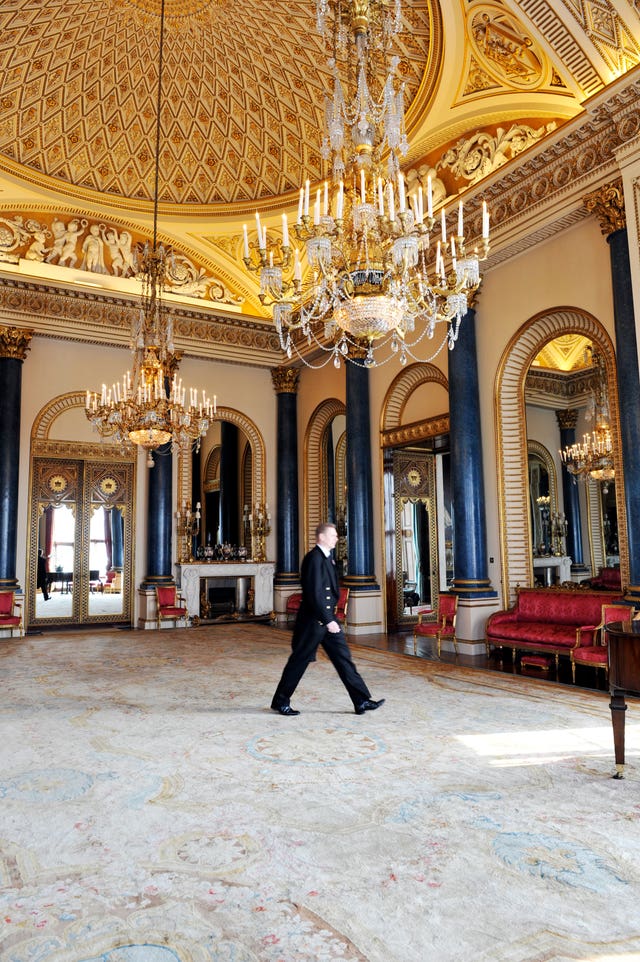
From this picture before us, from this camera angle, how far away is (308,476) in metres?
13.8

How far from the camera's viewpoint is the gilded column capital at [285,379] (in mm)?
13898

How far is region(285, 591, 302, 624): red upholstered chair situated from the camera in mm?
12453

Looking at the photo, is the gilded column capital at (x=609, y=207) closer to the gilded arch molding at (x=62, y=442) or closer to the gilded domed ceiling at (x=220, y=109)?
the gilded domed ceiling at (x=220, y=109)

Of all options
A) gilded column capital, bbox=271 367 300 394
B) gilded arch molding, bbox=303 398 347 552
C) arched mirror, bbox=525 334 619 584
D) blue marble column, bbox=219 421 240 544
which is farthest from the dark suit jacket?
blue marble column, bbox=219 421 240 544

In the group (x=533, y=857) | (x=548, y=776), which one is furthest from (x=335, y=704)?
(x=533, y=857)

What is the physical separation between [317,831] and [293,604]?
957cm

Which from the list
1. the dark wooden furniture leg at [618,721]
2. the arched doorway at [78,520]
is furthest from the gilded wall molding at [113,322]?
the dark wooden furniture leg at [618,721]

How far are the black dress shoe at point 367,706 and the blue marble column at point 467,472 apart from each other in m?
3.60

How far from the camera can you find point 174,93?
11.2m

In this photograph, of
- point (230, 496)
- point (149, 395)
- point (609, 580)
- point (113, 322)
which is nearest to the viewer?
point (149, 395)

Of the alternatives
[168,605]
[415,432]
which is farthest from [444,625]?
[168,605]

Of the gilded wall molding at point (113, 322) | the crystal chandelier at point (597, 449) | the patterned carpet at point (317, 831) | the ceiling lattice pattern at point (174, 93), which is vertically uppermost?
the ceiling lattice pattern at point (174, 93)

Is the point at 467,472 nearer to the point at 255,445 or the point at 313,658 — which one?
the point at 313,658

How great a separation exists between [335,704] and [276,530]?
8.15m
